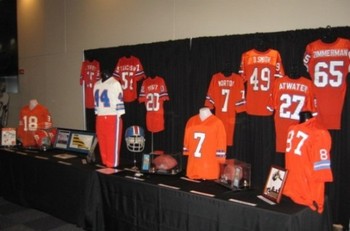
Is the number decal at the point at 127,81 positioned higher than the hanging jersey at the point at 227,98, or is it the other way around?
the number decal at the point at 127,81

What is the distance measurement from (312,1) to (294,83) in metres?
0.82

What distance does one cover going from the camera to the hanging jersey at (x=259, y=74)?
312 cm

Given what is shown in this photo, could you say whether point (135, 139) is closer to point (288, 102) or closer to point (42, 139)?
point (288, 102)

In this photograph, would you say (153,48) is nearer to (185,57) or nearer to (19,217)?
(185,57)

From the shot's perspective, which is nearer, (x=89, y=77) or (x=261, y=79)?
(x=261, y=79)

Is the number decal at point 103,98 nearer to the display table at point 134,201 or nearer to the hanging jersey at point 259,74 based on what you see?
the display table at point 134,201

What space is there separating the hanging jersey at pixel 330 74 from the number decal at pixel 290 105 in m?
0.15

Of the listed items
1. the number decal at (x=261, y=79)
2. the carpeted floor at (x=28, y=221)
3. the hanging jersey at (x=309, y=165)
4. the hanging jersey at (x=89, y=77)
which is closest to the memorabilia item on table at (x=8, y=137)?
the carpeted floor at (x=28, y=221)

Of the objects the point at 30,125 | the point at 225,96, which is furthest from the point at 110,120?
the point at 30,125

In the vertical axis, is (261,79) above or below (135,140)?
above

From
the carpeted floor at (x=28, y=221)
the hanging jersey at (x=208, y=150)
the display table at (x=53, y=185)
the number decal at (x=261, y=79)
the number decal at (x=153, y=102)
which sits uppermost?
the number decal at (x=261, y=79)

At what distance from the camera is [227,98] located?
3396 millimetres

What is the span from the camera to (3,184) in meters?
4.30

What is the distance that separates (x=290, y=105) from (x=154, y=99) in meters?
1.71
